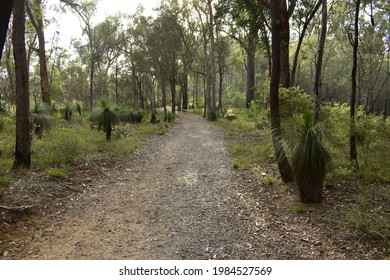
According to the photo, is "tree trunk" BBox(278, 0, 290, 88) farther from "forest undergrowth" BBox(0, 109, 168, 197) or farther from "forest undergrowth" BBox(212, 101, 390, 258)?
"forest undergrowth" BBox(0, 109, 168, 197)

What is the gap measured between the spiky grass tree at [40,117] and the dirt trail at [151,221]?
14.3 feet

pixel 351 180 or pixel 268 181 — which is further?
pixel 268 181

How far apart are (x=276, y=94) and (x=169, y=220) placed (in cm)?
309

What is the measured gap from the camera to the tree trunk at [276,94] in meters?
5.00

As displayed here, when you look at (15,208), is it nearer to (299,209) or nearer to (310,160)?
(299,209)

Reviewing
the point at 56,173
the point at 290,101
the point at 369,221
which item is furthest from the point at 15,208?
the point at 290,101

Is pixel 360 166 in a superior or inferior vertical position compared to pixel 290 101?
inferior

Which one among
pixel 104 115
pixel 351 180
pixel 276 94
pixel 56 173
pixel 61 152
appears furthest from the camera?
pixel 104 115

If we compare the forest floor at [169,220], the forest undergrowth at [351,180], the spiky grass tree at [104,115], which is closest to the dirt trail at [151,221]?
the forest floor at [169,220]

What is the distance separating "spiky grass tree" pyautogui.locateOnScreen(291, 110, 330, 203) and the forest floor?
0.91 ft

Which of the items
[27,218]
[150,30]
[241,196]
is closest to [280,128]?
[241,196]

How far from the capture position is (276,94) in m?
5.40

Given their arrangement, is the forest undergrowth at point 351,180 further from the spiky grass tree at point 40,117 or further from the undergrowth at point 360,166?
the spiky grass tree at point 40,117

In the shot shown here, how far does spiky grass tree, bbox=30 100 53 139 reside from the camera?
9.60 m
